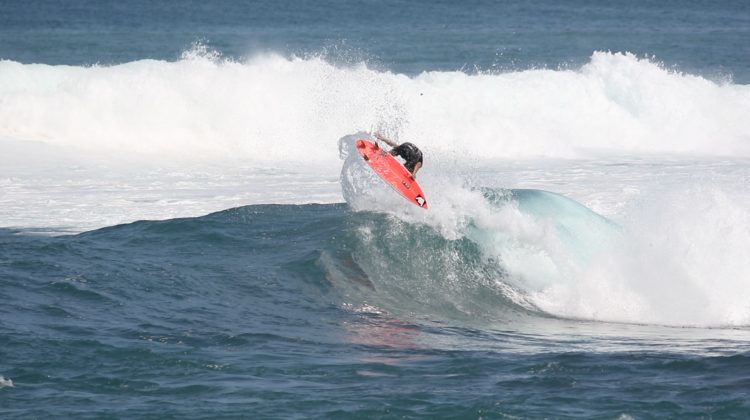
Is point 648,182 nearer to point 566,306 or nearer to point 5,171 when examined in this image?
point 566,306

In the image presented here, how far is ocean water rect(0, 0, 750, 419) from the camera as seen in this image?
374 inches

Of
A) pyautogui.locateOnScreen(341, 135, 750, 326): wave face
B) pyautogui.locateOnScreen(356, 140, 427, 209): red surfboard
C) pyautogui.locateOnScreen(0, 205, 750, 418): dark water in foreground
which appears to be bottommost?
pyautogui.locateOnScreen(0, 205, 750, 418): dark water in foreground

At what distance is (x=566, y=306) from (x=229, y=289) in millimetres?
4019

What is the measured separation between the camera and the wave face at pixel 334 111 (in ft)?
91.1

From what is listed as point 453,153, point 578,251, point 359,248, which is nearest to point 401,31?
point 453,153

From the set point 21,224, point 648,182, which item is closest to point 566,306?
point 21,224

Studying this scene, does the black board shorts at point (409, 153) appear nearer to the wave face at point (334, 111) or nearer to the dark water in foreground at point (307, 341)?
the dark water in foreground at point (307, 341)

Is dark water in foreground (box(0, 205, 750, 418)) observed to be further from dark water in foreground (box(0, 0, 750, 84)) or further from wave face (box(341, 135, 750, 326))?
dark water in foreground (box(0, 0, 750, 84))

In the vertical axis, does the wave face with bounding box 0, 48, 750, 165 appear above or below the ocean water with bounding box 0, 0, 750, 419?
above

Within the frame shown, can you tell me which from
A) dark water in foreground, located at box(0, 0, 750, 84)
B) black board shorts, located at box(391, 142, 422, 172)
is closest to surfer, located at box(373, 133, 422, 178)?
black board shorts, located at box(391, 142, 422, 172)

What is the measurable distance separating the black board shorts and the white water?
603 millimetres

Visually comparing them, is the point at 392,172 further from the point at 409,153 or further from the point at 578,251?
the point at 578,251

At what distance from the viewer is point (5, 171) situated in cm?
2275

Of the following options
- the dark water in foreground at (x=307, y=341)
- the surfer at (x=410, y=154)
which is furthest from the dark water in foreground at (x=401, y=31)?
the dark water in foreground at (x=307, y=341)
